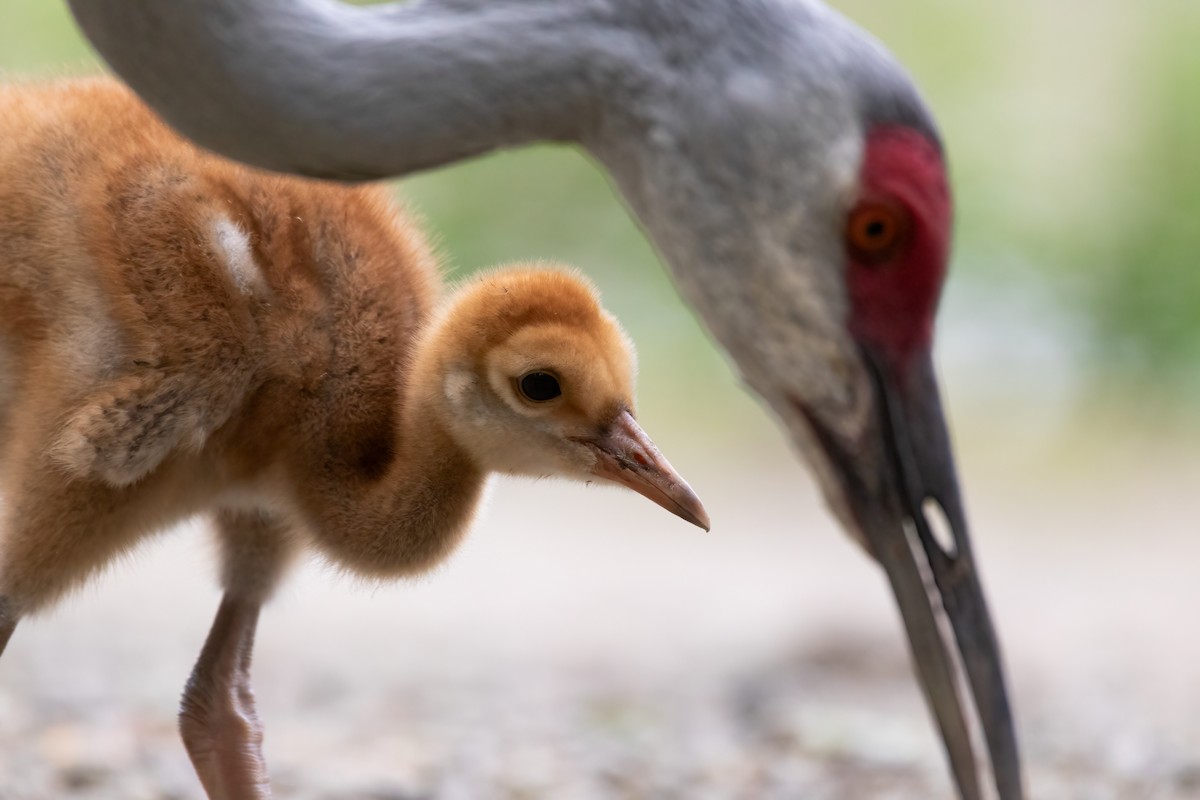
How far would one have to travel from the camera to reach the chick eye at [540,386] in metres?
2.00

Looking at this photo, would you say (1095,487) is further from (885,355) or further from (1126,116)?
(885,355)

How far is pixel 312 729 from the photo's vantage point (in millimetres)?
3133

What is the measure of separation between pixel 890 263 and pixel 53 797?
5.49 feet

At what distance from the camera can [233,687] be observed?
2.33 metres

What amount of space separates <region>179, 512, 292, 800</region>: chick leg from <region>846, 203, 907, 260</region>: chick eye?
1.07m

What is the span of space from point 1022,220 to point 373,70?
6878 millimetres

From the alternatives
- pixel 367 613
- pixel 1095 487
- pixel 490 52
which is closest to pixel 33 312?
pixel 490 52

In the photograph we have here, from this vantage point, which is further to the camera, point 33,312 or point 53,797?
point 53,797

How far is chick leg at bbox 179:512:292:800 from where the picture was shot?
2.27 m

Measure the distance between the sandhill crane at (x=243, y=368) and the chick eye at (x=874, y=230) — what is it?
519 millimetres

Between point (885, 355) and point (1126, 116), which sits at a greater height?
point (1126, 116)

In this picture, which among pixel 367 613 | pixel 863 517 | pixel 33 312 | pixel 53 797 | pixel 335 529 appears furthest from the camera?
pixel 367 613

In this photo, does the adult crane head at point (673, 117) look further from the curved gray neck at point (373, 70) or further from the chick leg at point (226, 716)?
the chick leg at point (226, 716)

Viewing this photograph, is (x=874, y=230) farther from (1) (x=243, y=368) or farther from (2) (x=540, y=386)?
(1) (x=243, y=368)
